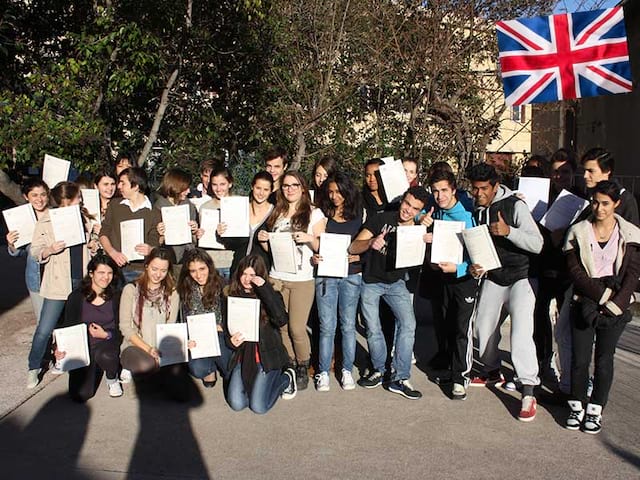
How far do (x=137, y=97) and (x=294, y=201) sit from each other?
327cm

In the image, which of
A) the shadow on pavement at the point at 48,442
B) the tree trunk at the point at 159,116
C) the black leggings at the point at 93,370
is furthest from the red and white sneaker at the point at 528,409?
the tree trunk at the point at 159,116

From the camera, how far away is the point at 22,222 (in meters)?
5.79

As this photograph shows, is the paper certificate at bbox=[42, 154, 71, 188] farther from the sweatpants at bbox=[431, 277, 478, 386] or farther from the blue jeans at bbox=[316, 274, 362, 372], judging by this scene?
the sweatpants at bbox=[431, 277, 478, 386]

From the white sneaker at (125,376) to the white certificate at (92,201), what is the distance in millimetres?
1402

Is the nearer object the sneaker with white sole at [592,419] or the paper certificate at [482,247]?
the sneaker with white sole at [592,419]

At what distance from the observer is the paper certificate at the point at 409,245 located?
526cm

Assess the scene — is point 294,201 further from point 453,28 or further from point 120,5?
point 453,28

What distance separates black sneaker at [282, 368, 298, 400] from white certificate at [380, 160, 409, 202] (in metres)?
1.67

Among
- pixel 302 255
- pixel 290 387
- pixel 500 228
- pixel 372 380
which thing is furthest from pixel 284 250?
pixel 500 228

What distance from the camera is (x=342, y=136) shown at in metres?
10.0

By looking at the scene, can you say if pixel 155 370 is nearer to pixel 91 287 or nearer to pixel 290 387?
pixel 91 287

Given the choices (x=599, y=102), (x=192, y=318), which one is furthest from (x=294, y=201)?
(x=599, y=102)

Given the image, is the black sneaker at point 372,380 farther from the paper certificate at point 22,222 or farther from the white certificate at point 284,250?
the paper certificate at point 22,222

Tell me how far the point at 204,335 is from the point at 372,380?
142 cm
